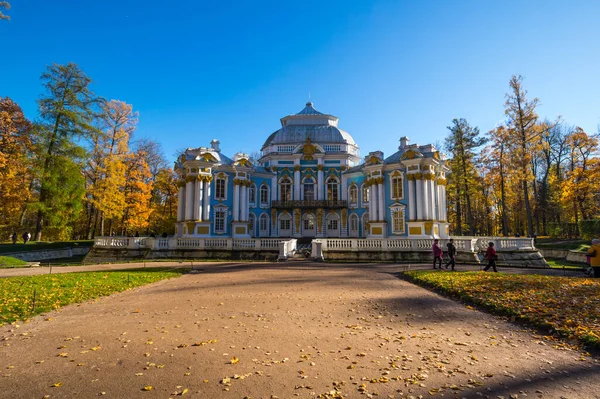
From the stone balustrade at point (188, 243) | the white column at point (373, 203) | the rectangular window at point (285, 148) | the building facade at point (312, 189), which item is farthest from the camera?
the rectangular window at point (285, 148)

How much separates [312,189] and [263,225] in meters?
6.61

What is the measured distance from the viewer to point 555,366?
180 inches

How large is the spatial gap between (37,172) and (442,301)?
109 feet

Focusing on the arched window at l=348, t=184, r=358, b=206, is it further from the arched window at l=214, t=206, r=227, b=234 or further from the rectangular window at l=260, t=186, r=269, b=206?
the arched window at l=214, t=206, r=227, b=234

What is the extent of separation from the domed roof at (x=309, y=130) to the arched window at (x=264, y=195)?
5.43 meters

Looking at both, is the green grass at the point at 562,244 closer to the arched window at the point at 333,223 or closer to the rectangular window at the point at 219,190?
the arched window at the point at 333,223

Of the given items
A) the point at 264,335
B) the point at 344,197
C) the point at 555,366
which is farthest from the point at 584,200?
the point at 264,335

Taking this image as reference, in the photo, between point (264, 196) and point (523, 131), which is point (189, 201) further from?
point (523, 131)

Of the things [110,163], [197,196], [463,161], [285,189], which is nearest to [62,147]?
[110,163]

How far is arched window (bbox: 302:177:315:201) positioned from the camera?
3597 centimetres

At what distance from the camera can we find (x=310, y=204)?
3497 cm

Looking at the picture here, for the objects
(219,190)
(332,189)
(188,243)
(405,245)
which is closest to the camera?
(405,245)

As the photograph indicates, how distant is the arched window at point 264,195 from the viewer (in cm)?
3581

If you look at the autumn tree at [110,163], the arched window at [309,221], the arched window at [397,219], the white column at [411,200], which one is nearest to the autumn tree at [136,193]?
the autumn tree at [110,163]
